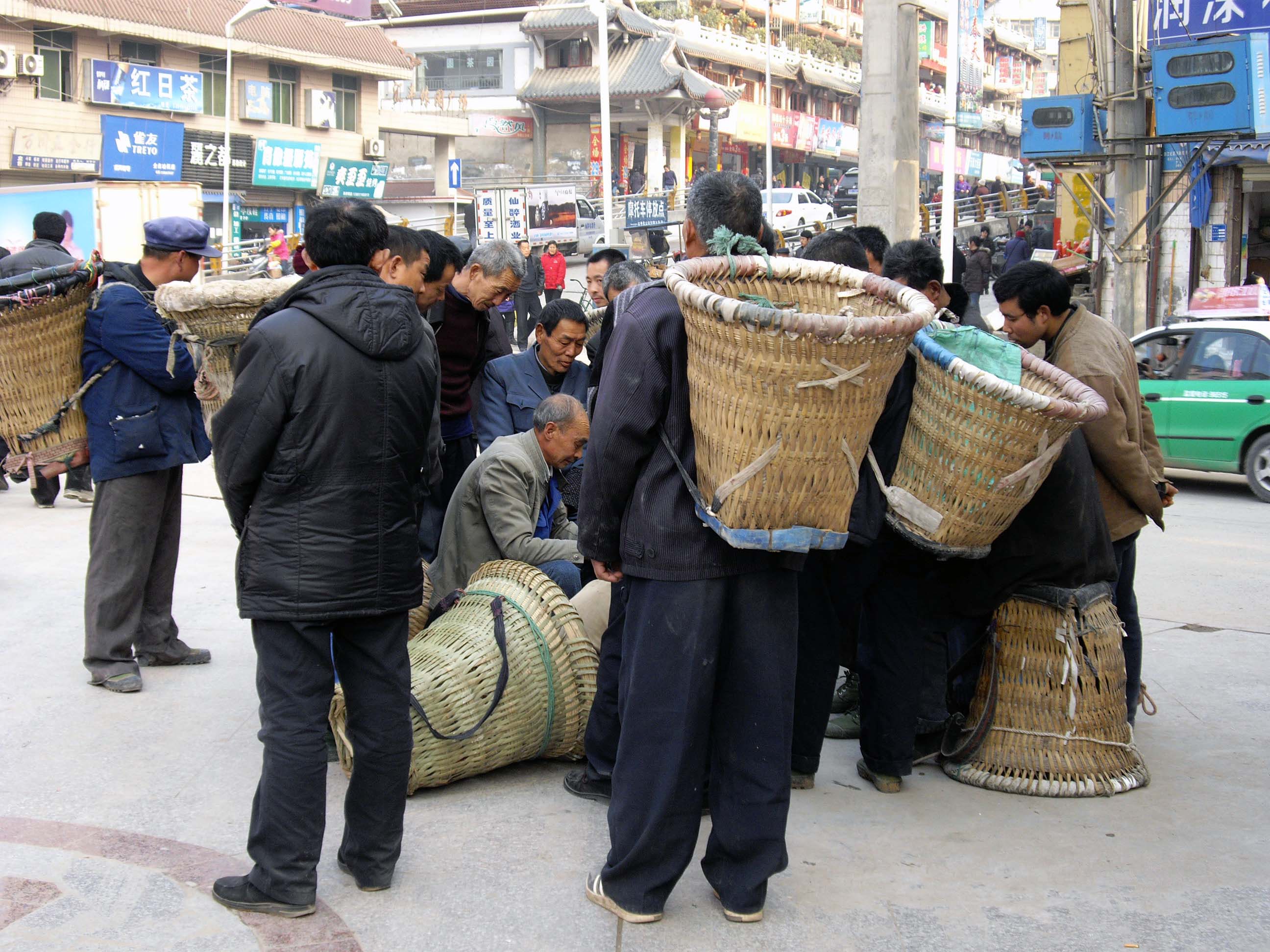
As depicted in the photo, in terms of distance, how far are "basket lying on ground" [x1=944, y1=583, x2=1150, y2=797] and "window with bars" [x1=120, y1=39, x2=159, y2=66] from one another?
98.7 feet

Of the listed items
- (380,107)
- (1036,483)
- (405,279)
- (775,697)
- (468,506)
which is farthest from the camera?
(380,107)

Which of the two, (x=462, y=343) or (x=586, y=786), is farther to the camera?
(x=462, y=343)

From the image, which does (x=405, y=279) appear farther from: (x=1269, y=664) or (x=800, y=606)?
(x=1269, y=664)

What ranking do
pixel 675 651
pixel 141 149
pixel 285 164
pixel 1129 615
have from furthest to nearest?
pixel 285 164
pixel 141 149
pixel 1129 615
pixel 675 651

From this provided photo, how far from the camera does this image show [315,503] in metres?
3.13

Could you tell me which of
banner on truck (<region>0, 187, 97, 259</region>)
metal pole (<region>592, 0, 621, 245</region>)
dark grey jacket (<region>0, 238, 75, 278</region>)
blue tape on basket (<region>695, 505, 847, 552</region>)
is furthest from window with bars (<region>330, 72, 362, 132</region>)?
blue tape on basket (<region>695, 505, 847, 552</region>)

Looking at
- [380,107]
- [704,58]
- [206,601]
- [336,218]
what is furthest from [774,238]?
[704,58]

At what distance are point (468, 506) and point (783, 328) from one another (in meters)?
2.21

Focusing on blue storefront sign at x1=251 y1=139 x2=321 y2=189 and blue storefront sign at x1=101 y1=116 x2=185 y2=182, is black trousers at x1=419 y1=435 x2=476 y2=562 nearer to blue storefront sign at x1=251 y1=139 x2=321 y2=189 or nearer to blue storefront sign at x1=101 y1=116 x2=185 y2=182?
blue storefront sign at x1=101 y1=116 x2=185 y2=182

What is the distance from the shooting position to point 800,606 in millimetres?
3957

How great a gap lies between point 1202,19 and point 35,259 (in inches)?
412

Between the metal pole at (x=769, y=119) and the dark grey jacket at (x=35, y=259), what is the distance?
70.5ft

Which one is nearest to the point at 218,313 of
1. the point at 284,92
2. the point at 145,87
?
the point at 145,87

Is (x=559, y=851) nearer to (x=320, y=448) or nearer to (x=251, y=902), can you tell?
(x=251, y=902)
